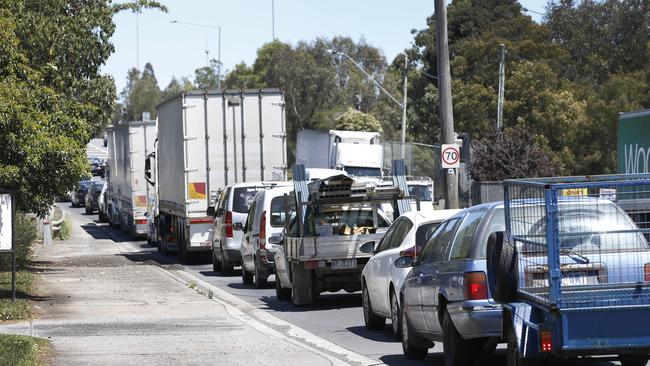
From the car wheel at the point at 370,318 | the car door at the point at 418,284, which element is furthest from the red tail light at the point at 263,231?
the car door at the point at 418,284

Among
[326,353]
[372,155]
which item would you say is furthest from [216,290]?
[372,155]

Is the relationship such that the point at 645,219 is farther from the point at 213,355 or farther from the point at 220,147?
the point at 220,147

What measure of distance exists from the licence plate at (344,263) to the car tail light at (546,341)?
32.9ft

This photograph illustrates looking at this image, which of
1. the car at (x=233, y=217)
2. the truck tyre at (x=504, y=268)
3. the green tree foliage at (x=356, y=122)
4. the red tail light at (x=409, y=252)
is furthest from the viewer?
the green tree foliage at (x=356, y=122)

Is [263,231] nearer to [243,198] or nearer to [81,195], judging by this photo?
[243,198]

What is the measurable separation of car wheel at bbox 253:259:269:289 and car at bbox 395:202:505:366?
11.4 meters

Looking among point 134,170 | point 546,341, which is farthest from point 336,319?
point 134,170

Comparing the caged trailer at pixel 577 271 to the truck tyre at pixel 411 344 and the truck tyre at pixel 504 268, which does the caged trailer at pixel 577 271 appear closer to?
the truck tyre at pixel 504 268

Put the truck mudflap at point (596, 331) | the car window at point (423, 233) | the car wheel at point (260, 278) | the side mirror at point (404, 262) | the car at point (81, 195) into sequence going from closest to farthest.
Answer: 1. the truck mudflap at point (596, 331)
2. the side mirror at point (404, 262)
3. the car window at point (423, 233)
4. the car wheel at point (260, 278)
5. the car at point (81, 195)

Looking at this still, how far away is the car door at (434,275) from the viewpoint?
1202 centimetres

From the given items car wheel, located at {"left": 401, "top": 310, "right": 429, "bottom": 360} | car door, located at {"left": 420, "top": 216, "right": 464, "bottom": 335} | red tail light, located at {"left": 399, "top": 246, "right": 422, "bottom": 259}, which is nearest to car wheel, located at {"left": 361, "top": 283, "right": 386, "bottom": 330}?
red tail light, located at {"left": 399, "top": 246, "right": 422, "bottom": 259}

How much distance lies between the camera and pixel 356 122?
279 ft

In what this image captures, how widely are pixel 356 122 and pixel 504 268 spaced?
75.7 meters

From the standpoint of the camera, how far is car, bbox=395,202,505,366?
36.6 feet
